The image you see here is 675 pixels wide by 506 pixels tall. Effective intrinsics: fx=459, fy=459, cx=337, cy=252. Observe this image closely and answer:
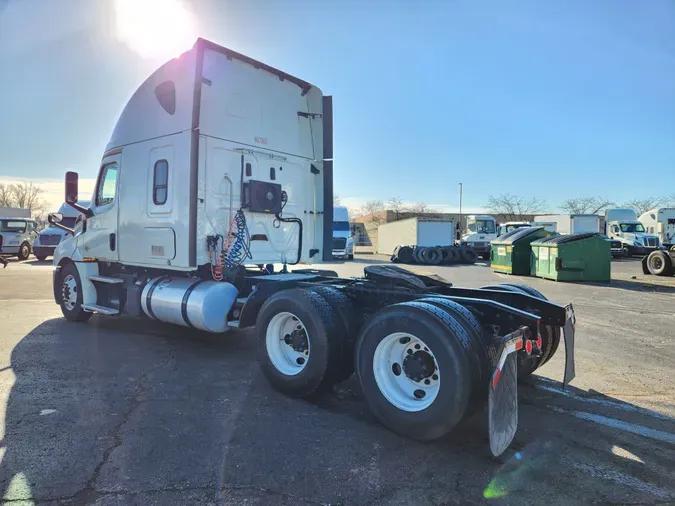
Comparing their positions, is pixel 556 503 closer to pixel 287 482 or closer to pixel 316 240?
pixel 287 482

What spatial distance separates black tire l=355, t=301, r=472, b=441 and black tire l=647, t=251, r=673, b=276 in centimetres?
1802

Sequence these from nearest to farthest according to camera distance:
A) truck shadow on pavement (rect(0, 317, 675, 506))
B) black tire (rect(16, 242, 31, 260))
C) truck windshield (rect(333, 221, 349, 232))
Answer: truck shadow on pavement (rect(0, 317, 675, 506)) → black tire (rect(16, 242, 31, 260)) → truck windshield (rect(333, 221, 349, 232))

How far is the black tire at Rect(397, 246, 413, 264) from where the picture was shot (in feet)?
84.2

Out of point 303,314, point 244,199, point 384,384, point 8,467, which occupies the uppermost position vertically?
point 244,199

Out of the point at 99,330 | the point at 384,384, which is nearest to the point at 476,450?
the point at 384,384

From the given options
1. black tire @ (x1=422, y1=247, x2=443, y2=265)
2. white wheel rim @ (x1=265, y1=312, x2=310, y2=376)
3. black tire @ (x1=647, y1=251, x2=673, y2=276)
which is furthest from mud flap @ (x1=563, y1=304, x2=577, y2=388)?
black tire @ (x1=422, y1=247, x2=443, y2=265)

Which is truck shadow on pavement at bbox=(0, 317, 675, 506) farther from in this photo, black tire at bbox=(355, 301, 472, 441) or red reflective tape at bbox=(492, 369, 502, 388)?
red reflective tape at bbox=(492, 369, 502, 388)

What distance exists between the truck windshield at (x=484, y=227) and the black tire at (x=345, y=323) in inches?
1065

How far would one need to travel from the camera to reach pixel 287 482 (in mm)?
2936

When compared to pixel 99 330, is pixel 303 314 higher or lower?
higher

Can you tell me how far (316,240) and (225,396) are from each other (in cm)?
359

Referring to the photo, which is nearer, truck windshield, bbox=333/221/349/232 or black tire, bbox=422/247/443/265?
black tire, bbox=422/247/443/265

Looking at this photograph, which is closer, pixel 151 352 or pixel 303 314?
pixel 303 314

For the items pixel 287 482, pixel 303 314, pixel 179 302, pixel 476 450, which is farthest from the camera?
pixel 179 302
